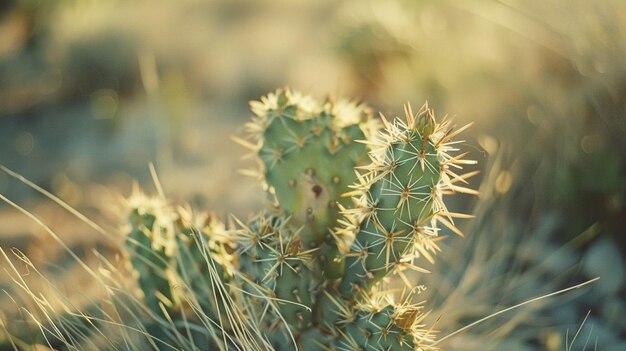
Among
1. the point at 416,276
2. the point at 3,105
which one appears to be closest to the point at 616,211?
the point at 416,276

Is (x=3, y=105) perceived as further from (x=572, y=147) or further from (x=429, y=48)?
(x=572, y=147)

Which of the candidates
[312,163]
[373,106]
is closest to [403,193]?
[312,163]

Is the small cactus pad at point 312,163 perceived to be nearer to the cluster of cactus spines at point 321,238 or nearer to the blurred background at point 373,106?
the cluster of cactus spines at point 321,238

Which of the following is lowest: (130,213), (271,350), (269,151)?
(271,350)

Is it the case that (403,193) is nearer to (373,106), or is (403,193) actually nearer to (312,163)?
(312,163)

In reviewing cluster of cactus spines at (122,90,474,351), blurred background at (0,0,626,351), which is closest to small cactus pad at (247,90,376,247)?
cluster of cactus spines at (122,90,474,351)

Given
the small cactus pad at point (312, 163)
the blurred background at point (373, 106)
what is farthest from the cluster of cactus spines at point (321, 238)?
the blurred background at point (373, 106)

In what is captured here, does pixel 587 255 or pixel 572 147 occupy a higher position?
pixel 572 147
